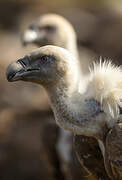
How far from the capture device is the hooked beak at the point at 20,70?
2.84 m

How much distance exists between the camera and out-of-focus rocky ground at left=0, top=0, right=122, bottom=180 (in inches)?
266

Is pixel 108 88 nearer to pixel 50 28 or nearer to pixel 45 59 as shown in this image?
pixel 45 59

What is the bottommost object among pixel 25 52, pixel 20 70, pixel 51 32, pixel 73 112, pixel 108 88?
pixel 73 112

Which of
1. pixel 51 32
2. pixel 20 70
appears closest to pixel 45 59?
pixel 20 70

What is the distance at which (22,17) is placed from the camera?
10570 millimetres

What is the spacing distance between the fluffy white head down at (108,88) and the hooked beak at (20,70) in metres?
0.35

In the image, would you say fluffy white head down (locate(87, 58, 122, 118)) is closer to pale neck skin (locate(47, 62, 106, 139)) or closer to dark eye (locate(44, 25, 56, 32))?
pale neck skin (locate(47, 62, 106, 139))

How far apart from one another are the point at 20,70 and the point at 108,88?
0.52 meters

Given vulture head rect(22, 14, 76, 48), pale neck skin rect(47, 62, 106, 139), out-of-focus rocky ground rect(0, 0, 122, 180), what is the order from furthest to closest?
out-of-focus rocky ground rect(0, 0, 122, 180), vulture head rect(22, 14, 76, 48), pale neck skin rect(47, 62, 106, 139)

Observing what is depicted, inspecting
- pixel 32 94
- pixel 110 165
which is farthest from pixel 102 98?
pixel 32 94

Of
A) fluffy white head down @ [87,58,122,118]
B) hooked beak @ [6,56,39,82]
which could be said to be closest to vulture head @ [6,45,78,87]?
hooked beak @ [6,56,39,82]

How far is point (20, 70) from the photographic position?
287cm

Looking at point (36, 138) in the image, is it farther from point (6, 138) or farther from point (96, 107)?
point (96, 107)

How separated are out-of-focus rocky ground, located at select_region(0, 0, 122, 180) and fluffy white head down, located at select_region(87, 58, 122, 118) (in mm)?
2629
